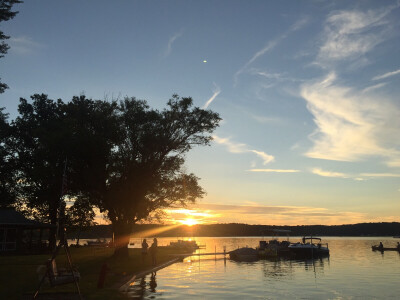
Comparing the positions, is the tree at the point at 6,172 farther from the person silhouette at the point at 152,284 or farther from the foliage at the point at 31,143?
the person silhouette at the point at 152,284

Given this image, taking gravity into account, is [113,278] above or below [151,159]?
below

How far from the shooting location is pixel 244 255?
6219cm

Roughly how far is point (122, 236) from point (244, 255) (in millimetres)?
27692

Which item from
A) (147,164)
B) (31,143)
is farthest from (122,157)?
(31,143)

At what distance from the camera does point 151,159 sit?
135 feet

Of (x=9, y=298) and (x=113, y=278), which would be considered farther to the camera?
(x=113, y=278)

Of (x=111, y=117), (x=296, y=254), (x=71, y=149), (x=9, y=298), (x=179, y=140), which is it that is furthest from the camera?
(x=296, y=254)

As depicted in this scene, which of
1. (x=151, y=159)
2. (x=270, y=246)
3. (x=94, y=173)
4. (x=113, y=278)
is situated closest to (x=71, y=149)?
(x=94, y=173)

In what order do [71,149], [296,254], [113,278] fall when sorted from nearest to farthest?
[113,278], [71,149], [296,254]

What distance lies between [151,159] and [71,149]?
8433 millimetres

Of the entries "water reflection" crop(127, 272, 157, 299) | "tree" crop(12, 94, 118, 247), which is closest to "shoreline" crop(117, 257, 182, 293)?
"water reflection" crop(127, 272, 157, 299)

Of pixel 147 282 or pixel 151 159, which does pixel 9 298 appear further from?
pixel 151 159

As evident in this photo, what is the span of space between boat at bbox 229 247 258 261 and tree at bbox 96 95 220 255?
71.1 feet

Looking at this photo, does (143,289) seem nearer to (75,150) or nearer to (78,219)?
(75,150)
